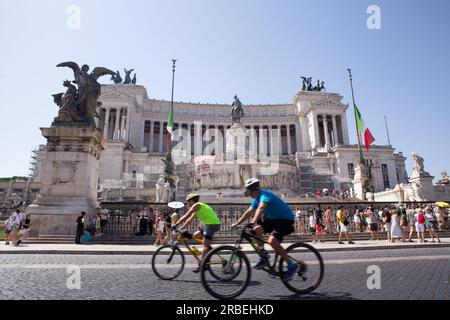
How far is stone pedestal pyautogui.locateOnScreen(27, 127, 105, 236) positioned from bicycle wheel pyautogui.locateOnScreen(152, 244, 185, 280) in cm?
890

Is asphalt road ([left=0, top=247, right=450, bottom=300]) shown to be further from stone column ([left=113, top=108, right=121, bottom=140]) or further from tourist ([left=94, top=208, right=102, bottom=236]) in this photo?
stone column ([left=113, top=108, right=121, bottom=140])

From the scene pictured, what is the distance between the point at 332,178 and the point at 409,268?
177ft

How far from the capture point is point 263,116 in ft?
306

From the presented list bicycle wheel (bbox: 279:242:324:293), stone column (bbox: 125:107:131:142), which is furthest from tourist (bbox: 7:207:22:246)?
stone column (bbox: 125:107:131:142)

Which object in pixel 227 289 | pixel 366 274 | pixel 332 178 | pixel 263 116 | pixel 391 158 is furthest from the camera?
pixel 263 116

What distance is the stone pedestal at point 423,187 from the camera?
106 ft

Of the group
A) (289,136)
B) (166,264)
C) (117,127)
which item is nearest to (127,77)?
(117,127)

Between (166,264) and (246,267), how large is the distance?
9.21ft

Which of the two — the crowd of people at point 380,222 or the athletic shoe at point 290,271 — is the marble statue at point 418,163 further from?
the athletic shoe at point 290,271

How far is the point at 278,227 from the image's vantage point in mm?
4973

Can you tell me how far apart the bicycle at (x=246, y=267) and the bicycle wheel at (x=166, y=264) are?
1307 mm

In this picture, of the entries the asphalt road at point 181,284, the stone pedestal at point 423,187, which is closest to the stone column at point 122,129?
the stone pedestal at point 423,187
